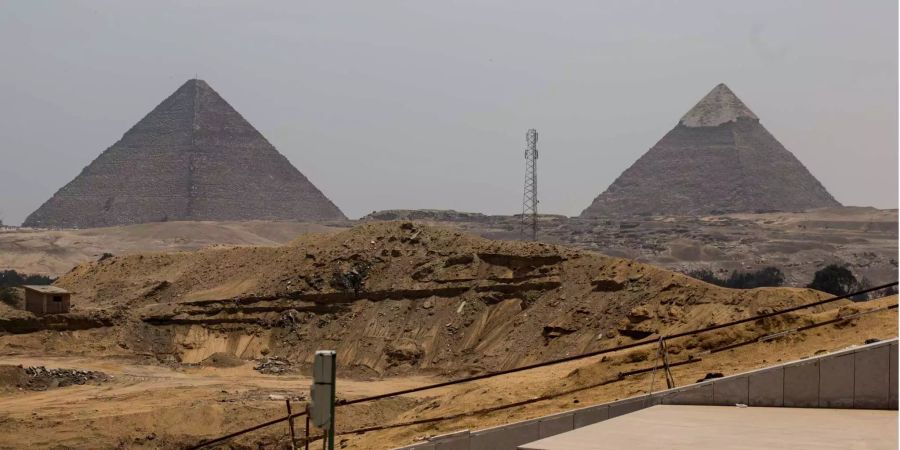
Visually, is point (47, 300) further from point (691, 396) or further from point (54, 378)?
point (691, 396)

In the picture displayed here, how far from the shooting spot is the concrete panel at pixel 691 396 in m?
16.2

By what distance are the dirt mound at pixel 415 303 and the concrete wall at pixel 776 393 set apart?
1819 cm

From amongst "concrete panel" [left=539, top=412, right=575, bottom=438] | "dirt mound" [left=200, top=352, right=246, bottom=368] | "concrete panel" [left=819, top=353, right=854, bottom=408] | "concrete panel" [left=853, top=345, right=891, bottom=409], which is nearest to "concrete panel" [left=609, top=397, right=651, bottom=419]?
"concrete panel" [left=539, top=412, right=575, bottom=438]

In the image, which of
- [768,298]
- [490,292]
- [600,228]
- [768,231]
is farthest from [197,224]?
[768,298]

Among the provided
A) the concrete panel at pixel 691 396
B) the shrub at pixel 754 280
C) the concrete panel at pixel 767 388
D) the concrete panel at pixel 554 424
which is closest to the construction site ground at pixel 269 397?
the concrete panel at pixel 691 396

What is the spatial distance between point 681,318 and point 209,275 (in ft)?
78.0

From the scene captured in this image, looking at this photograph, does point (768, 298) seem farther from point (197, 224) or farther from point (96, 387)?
point (197, 224)

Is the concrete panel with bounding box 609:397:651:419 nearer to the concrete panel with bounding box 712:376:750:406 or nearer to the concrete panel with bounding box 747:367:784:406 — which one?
the concrete panel with bounding box 712:376:750:406

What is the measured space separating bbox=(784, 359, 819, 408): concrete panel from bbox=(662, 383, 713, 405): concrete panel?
1.01m

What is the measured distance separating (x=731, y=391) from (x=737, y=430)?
→ 2.28 m

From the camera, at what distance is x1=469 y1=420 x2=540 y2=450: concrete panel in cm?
1675

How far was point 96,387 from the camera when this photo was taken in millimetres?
36469

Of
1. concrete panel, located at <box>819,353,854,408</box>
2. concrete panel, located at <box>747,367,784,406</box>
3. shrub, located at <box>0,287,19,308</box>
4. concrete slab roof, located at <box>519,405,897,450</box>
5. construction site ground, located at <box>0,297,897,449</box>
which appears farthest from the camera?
shrub, located at <box>0,287,19,308</box>

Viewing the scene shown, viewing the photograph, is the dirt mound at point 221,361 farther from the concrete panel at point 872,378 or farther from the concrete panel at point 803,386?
the concrete panel at point 872,378
